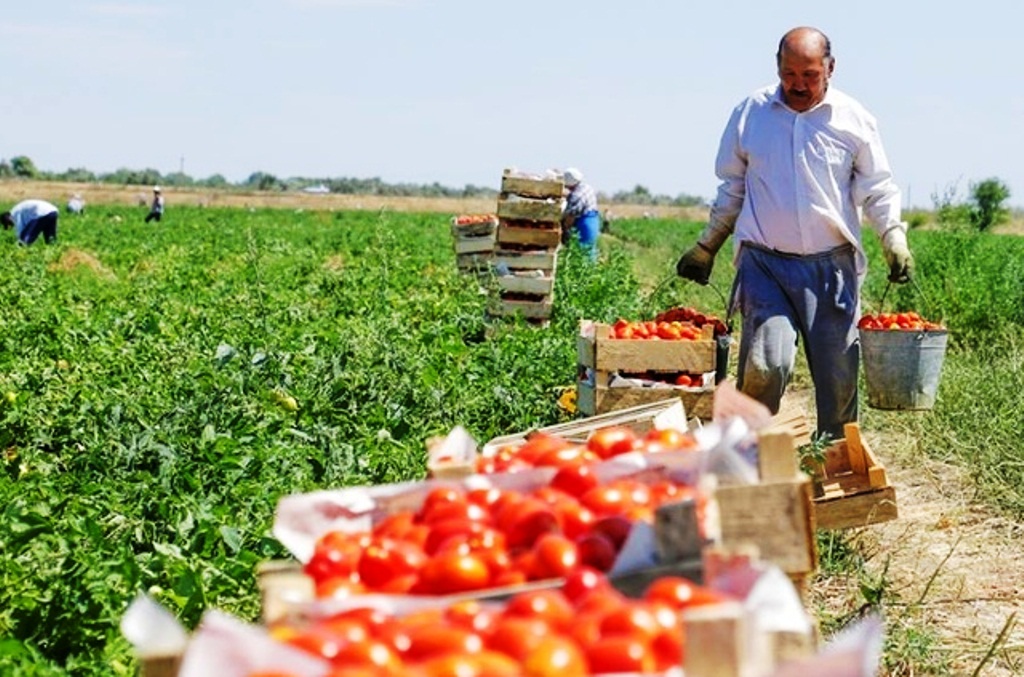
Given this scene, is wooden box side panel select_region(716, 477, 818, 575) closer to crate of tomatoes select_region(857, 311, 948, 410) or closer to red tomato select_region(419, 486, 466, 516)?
red tomato select_region(419, 486, 466, 516)

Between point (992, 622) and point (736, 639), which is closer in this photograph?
point (736, 639)

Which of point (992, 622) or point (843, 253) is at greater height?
point (843, 253)

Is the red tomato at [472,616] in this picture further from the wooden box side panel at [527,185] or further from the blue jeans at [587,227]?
the blue jeans at [587,227]

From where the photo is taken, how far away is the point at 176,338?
372 inches

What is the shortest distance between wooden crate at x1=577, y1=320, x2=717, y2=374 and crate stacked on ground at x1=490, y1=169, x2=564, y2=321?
18.8 ft

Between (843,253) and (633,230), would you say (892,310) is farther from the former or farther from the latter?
(633,230)

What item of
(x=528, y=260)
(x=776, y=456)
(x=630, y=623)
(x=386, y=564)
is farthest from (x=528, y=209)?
(x=630, y=623)

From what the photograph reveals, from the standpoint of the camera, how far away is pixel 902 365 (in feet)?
20.5

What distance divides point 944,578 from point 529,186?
23.8 ft

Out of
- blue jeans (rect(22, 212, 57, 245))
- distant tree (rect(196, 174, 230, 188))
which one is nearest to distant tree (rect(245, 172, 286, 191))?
distant tree (rect(196, 174, 230, 188))

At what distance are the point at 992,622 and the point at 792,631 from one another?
316 centimetres

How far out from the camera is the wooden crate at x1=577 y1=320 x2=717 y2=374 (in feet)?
20.6

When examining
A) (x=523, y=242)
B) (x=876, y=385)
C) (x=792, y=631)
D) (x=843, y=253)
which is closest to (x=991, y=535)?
Answer: (x=876, y=385)

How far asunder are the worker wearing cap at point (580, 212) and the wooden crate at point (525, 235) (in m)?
4.07
